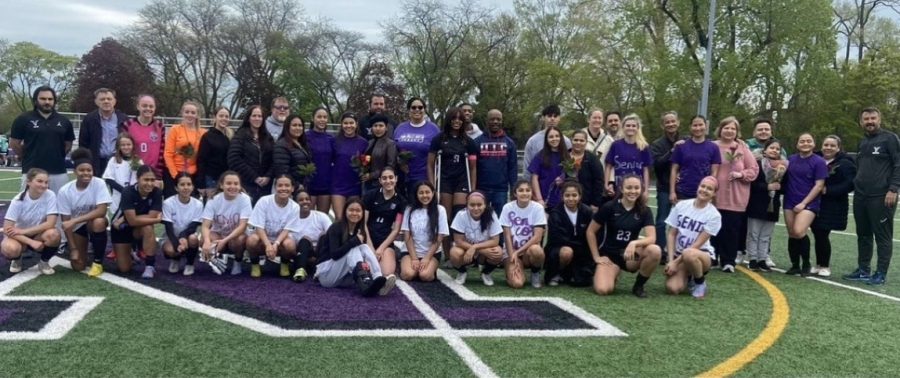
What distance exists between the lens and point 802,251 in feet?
23.6

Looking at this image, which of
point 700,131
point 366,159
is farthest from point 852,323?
point 366,159

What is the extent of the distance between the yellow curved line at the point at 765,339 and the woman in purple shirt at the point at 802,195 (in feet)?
3.10

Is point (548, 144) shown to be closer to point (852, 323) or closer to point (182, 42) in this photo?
point (852, 323)

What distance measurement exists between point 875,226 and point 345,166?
5.99 meters

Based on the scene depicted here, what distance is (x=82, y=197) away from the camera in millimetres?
6363

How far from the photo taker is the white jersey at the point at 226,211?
252 inches

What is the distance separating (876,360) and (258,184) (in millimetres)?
5974

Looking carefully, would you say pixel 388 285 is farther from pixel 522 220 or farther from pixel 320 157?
pixel 320 157

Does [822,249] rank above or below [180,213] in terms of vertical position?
below

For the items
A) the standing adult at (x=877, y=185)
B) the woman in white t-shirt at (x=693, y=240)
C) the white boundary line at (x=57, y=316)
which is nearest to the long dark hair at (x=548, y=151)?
the woman in white t-shirt at (x=693, y=240)

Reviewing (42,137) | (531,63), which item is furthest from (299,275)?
(531,63)

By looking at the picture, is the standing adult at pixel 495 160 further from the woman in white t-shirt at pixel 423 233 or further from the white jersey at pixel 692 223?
the white jersey at pixel 692 223

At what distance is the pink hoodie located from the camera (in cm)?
707

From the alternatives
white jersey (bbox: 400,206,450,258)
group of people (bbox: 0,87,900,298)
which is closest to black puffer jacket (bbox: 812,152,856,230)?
group of people (bbox: 0,87,900,298)
